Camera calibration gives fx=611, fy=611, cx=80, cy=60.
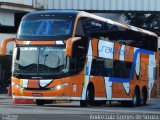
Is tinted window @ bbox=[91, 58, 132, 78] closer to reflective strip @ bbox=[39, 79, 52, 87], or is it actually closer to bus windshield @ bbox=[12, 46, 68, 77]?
bus windshield @ bbox=[12, 46, 68, 77]

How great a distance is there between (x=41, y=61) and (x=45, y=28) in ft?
4.57

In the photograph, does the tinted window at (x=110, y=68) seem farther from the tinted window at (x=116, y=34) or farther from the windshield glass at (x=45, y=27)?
the windshield glass at (x=45, y=27)

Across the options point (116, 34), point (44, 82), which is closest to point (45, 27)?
point (44, 82)

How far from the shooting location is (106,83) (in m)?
27.8

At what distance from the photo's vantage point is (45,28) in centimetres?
2534

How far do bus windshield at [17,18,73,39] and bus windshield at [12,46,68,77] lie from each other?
597mm

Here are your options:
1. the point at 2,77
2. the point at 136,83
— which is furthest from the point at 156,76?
the point at 2,77

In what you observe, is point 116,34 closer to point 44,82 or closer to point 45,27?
point 45,27

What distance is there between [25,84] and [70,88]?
1893 mm

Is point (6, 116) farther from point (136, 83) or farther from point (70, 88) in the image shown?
point (136, 83)

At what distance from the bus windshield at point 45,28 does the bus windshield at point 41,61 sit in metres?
0.60

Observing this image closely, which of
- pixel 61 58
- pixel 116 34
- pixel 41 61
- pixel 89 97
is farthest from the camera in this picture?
pixel 116 34

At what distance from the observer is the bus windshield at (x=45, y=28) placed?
25.1 meters

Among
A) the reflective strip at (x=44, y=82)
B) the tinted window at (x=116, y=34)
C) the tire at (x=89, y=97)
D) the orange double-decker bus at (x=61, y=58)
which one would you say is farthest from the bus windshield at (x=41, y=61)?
the tire at (x=89, y=97)
